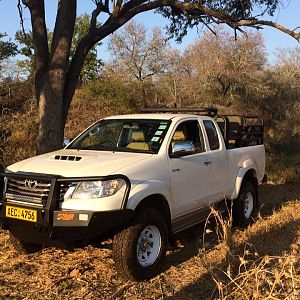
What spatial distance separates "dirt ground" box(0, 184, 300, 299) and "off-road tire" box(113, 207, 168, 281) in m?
0.11

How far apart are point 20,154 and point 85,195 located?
819cm

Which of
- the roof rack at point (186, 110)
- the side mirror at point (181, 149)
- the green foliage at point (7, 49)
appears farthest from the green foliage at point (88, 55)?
the side mirror at point (181, 149)

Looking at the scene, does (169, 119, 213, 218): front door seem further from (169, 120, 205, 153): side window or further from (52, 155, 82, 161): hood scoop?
(52, 155, 82, 161): hood scoop

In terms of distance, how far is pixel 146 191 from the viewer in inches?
198

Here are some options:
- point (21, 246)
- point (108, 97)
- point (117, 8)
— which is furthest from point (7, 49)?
point (21, 246)

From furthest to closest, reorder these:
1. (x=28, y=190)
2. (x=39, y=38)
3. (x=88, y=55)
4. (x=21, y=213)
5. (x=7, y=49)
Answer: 1. (x=88, y=55)
2. (x=7, y=49)
3. (x=39, y=38)
4. (x=28, y=190)
5. (x=21, y=213)

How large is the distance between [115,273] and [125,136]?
1827 millimetres

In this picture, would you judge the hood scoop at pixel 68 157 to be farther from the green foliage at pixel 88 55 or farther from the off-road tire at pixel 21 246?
the green foliage at pixel 88 55

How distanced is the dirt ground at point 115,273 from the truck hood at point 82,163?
960mm

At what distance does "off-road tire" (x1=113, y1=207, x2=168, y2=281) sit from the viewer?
15.8ft

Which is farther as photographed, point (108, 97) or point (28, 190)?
point (108, 97)

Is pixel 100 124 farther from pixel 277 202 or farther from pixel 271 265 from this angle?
pixel 277 202

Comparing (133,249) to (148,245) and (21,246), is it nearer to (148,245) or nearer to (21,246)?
(148,245)

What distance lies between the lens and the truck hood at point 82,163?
493 cm
